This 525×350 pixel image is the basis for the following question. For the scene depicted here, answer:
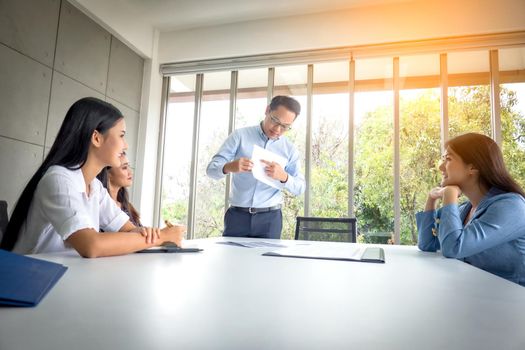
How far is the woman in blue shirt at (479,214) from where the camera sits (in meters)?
1.27

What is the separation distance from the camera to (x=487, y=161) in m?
1.51

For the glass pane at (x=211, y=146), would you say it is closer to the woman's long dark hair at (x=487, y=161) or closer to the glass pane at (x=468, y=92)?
the glass pane at (x=468, y=92)

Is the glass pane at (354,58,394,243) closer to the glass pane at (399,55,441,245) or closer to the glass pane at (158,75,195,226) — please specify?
the glass pane at (399,55,441,245)

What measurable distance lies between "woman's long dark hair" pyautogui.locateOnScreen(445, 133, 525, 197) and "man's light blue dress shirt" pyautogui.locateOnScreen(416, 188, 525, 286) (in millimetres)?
94

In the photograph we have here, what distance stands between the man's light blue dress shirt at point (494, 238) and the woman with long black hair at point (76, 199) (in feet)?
3.25

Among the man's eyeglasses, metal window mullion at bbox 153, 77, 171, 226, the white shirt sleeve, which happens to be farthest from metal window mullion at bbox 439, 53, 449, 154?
the white shirt sleeve

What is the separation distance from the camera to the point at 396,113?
156 inches

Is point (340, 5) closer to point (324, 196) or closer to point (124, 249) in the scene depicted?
point (324, 196)

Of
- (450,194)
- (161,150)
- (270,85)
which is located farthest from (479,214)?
(161,150)

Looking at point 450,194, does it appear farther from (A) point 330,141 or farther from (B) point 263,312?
(A) point 330,141

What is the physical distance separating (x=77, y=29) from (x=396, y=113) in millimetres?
3362

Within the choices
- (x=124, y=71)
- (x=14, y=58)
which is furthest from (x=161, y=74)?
(x=14, y=58)

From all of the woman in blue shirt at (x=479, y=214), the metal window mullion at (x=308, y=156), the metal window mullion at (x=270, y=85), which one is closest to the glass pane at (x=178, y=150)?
the metal window mullion at (x=270, y=85)

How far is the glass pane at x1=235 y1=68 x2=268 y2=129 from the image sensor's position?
14.6 feet
